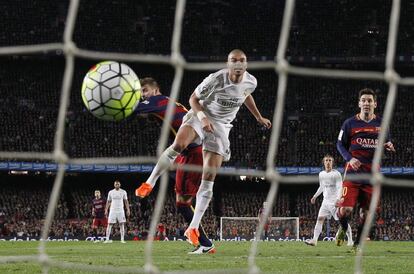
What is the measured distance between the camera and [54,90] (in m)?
30.0

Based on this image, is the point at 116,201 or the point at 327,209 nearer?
the point at 327,209

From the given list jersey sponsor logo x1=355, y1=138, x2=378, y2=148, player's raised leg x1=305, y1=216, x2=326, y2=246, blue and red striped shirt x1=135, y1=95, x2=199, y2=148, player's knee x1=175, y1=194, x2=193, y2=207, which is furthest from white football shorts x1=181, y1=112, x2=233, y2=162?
player's raised leg x1=305, y1=216, x2=326, y2=246

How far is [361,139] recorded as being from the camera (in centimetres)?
Answer: 924

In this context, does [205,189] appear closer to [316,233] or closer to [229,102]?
[229,102]

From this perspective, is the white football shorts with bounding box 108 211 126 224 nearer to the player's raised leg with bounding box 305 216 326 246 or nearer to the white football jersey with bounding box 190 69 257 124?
the player's raised leg with bounding box 305 216 326 246

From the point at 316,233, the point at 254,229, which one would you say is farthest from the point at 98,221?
the point at 316,233

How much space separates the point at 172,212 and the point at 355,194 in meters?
18.6

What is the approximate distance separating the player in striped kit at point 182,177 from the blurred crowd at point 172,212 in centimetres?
1550

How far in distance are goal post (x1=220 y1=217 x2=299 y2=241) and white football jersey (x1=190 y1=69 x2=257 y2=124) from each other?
581 inches

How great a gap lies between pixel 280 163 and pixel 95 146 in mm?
7181

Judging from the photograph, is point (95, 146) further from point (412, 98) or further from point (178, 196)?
point (178, 196)

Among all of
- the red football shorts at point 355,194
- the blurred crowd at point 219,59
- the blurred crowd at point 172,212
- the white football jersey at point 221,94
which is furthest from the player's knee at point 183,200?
the blurred crowd at point 219,59

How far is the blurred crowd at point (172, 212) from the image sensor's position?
26.1 meters

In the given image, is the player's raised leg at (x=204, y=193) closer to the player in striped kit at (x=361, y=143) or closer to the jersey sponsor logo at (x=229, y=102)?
the jersey sponsor logo at (x=229, y=102)
